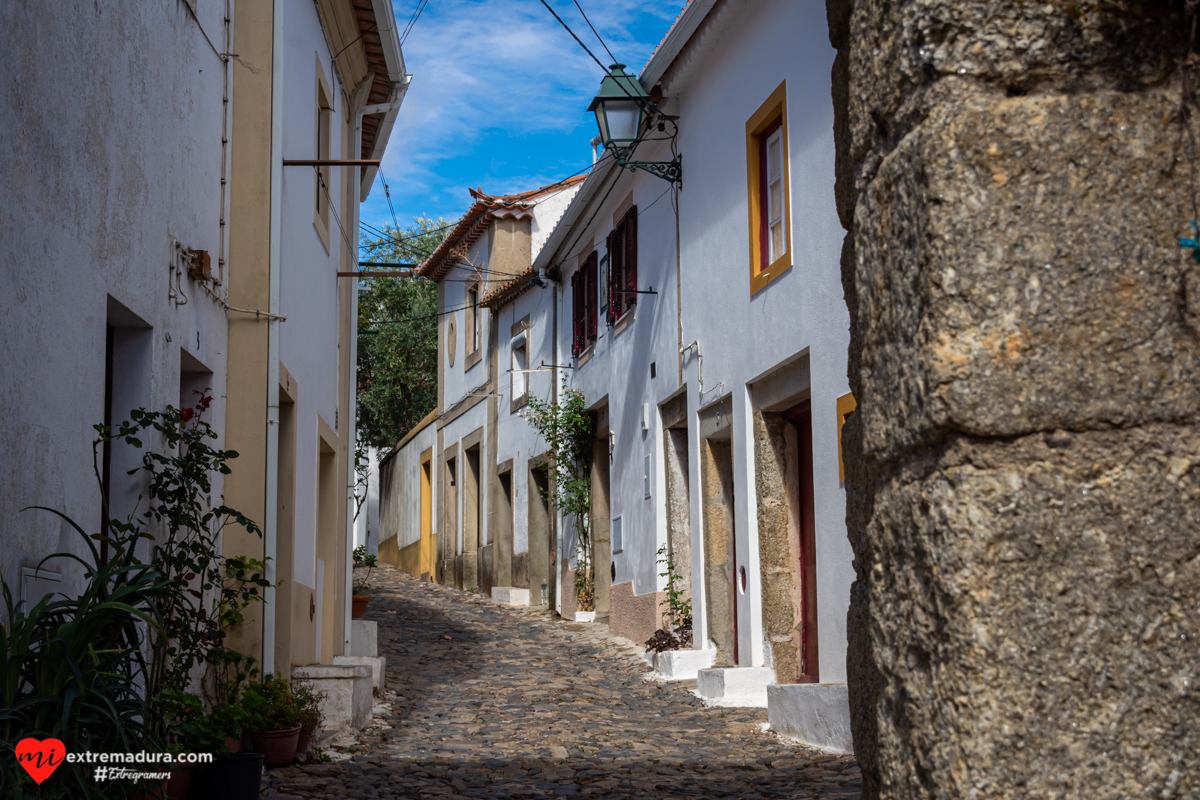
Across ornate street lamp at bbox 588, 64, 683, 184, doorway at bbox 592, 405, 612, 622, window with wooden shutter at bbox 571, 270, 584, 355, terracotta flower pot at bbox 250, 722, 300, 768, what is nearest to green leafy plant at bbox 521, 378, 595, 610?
doorway at bbox 592, 405, 612, 622

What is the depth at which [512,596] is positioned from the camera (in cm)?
1931

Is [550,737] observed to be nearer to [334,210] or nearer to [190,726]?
[190,726]

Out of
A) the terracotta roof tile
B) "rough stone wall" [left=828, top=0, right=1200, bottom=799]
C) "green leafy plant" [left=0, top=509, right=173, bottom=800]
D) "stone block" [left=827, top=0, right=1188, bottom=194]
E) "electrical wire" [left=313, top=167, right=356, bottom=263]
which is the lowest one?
"green leafy plant" [left=0, top=509, right=173, bottom=800]

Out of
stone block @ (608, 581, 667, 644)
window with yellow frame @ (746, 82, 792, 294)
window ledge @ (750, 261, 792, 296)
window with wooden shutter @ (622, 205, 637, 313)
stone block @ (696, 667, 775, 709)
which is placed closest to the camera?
window ledge @ (750, 261, 792, 296)

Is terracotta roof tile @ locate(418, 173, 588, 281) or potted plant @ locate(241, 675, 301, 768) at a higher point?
terracotta roof tile @ locate(418, 173, 588, 281)

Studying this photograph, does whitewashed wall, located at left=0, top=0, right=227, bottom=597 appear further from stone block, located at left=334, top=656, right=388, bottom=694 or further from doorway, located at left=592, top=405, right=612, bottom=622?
doorway, located at left=592, top=405, right=612, bottom=622

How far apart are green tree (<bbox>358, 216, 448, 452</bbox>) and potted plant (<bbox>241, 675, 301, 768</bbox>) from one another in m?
21.2

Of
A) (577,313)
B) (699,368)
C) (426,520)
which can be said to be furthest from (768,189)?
(426,520)

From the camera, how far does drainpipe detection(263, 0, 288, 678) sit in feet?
24.7

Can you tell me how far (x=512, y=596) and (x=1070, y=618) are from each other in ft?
58.3

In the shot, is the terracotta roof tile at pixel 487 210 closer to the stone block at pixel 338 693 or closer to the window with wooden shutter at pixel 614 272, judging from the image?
the window with wooden shutter at pixel 614 272

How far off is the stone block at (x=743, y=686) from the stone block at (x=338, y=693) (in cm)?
299

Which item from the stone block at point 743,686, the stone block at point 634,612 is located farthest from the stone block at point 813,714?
the stone block at point 634,612

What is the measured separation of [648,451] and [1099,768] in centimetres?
1173
